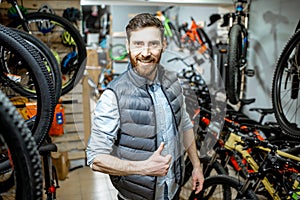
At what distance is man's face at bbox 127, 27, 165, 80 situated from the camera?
1.23m

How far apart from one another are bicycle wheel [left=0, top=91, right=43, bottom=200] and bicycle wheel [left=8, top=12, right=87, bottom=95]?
1.66 meters

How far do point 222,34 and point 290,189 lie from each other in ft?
8.93

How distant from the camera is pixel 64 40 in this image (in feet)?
8.70

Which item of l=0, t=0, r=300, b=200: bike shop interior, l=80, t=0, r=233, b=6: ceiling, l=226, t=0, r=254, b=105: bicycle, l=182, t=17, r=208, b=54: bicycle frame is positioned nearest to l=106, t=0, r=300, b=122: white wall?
l=0, t=0, r=300, b=200: bike shop interior

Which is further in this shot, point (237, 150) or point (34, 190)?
point (237, 150)

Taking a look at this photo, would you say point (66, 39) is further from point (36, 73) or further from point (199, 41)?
point (199, 41)

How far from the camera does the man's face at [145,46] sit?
1.23m

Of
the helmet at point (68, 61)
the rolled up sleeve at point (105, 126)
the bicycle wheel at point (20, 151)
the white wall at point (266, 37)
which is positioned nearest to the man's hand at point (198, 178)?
the rolled up sleeve at point (105, 126)

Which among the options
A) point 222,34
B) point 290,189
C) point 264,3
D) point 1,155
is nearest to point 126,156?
point 1,155

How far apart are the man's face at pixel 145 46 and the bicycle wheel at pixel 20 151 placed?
2.41 ft

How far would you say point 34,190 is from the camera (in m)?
0.60

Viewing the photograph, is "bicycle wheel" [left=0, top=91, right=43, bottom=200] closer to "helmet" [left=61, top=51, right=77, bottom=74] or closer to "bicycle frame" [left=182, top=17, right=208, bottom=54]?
"helmet" [left=61, top=51, right=77, bottom=74]

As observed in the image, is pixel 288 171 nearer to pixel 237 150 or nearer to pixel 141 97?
pixel 237 150

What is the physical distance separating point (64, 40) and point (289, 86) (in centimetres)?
206
